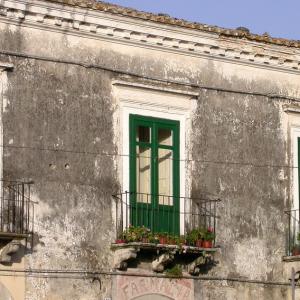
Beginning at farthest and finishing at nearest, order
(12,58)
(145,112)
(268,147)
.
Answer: (268,147) → (145,112) → (12,58)

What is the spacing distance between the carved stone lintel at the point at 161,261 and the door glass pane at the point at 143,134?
7.13 ft

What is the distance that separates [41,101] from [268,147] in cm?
530

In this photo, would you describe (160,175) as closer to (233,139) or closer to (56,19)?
(233,139)

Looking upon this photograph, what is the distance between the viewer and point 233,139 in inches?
1088

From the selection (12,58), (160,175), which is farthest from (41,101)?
(160,175)

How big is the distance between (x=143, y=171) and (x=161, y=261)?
175 centimetres

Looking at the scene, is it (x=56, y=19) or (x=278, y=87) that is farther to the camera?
(x=278, y=87)

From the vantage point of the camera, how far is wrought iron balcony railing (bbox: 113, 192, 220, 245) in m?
25.8

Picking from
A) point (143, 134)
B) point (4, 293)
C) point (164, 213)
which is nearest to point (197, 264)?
point (164, 213)

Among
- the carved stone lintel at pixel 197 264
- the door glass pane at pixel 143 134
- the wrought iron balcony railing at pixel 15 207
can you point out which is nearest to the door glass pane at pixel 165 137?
the door glass pane at pixel 143 134

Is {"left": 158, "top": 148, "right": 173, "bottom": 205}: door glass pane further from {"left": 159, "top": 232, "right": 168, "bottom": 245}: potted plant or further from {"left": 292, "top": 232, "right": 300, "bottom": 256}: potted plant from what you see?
{"left": 292, "top": 232, "right": 300, "bottom": 256}: potted plant

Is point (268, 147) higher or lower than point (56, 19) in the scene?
lower

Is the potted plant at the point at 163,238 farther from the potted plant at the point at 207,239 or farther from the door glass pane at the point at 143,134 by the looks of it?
the door glass pane at the point at 143,134

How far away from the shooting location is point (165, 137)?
26.8 meters
